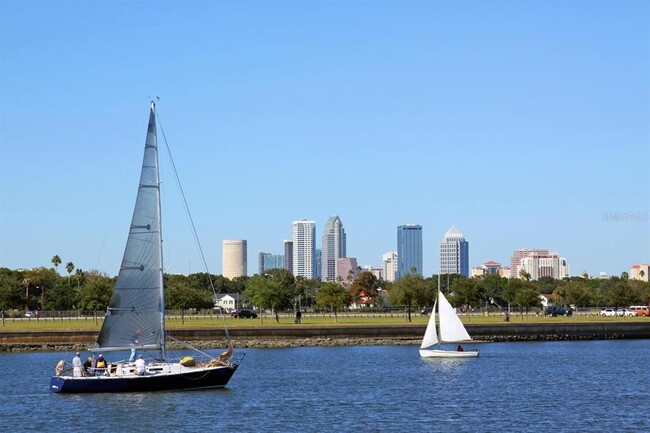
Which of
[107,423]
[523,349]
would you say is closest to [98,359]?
[107,423]

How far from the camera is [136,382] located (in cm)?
5897

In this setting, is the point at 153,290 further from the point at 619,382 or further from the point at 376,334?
the point at 376,334

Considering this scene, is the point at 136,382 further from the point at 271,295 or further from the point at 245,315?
the point at 245,315

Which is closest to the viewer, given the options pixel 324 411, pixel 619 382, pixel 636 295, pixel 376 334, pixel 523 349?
pixel 324 411

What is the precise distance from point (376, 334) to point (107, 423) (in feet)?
203

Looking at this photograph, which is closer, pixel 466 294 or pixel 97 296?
pixel 97 296

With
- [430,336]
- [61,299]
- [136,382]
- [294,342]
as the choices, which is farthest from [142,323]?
[61,299]

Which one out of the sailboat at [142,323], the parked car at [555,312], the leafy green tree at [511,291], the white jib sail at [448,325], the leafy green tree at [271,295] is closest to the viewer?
the sailboat at [142,323]

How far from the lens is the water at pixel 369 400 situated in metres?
50.0

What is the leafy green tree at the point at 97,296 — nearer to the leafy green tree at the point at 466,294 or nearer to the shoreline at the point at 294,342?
the shoreline at the point at 294,342

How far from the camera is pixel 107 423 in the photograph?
167 ft

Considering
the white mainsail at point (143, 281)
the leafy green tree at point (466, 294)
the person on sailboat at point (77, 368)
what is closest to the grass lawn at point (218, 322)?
the leafy green tree at point (466, 294)

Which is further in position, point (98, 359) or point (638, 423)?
point (98, 359)

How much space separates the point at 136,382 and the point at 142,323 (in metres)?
3.17
